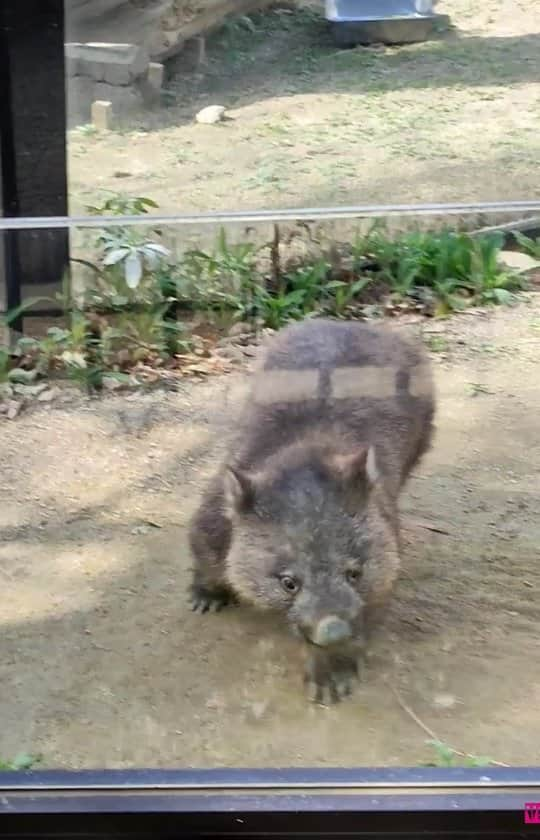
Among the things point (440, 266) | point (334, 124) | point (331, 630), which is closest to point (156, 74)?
point (334, 124)

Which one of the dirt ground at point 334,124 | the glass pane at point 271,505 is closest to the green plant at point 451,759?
the glass pane at point 271,505

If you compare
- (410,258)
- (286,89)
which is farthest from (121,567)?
(286,89)

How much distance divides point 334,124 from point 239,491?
63cm

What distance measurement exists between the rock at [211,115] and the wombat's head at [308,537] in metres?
0.58

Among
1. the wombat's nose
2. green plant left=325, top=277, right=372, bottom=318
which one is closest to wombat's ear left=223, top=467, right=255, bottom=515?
the wombat's nose

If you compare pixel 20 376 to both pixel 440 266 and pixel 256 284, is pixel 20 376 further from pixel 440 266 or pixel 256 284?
pixel 440 266

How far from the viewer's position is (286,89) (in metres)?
1.73

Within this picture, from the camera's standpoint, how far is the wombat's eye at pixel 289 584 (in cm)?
189

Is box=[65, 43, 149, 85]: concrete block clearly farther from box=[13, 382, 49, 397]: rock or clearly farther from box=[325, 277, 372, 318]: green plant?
box=[13, 382, 49, 397]: rock

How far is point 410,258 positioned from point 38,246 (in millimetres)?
711

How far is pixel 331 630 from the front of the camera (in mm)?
1837

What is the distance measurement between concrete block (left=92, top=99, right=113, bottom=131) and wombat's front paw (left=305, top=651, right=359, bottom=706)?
3.08ft

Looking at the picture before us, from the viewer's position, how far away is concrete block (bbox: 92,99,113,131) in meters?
1.78

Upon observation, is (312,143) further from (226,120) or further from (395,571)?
(395,571)
